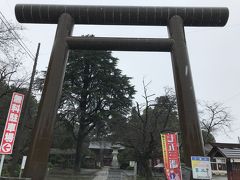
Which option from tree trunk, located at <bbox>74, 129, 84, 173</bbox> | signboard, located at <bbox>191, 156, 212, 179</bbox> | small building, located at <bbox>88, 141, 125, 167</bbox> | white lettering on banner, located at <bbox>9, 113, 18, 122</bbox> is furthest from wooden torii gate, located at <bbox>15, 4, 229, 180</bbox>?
small building, located at <bbox>88, 141, 125, 167</bbox>

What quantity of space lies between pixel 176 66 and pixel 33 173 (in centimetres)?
566

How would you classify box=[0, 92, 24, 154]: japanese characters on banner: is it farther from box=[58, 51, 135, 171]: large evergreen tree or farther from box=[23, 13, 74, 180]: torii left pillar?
box=[58, 51, 135, 171]: large evergreen tree

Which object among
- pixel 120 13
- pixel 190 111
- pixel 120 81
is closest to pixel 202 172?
pixel 190 111

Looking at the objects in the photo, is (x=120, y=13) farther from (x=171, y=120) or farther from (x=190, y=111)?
(x=171, y=120)

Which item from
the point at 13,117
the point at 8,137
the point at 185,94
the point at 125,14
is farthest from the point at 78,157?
the point at 185,94

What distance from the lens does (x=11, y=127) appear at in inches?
313

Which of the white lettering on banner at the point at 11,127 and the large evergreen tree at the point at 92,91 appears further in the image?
the large evergreen tree at the point at 92,91

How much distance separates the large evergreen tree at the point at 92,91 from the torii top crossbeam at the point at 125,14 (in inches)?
685

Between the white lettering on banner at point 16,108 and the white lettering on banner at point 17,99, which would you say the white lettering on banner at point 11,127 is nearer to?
the white lettering on banner at point 16,108

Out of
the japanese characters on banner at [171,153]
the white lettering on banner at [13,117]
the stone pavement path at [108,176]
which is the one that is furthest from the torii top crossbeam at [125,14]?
the stone pavement path at [108,176]

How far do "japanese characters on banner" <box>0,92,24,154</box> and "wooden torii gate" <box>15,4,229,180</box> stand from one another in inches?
32.7

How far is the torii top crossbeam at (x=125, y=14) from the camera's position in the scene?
9.16m

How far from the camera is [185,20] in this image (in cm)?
936

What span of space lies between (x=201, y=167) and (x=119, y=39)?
16.5 feet
